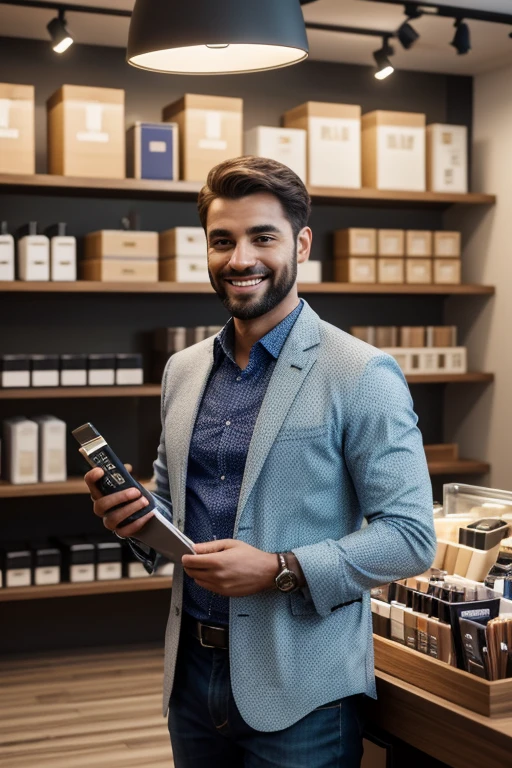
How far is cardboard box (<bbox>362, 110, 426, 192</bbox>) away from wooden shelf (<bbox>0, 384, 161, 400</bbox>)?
1489 millimetres

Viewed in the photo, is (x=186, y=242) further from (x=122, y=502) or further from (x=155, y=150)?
(x=122, y=502)

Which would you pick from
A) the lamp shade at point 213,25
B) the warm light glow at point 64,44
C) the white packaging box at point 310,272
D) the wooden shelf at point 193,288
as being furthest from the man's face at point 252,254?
the white packaging box at point 310,272

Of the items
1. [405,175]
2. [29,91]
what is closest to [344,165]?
[405,175]

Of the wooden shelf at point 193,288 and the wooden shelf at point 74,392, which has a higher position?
the wooden shelf at point 193,288

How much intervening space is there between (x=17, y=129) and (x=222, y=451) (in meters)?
2.96

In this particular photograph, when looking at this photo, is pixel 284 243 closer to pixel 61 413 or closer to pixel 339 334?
pixel 339 334

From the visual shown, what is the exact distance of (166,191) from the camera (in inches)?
180

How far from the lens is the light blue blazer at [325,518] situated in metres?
1.59

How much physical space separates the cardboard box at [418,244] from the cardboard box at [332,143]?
1.26 ft

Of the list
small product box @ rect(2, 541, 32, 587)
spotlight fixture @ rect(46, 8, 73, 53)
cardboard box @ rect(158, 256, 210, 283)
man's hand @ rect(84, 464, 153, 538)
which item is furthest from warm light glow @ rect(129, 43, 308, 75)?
small product box @ rect(2, 541, 32, 587)

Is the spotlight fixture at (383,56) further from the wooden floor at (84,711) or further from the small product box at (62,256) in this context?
the wooden floor at (84,711)

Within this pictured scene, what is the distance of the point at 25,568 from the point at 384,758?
279 centimetres

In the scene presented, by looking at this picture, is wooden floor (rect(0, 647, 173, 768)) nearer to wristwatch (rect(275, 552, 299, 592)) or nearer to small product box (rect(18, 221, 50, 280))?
small product box (rect(18, 221, 50, 280))

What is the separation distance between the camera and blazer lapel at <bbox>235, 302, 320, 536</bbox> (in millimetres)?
1652
